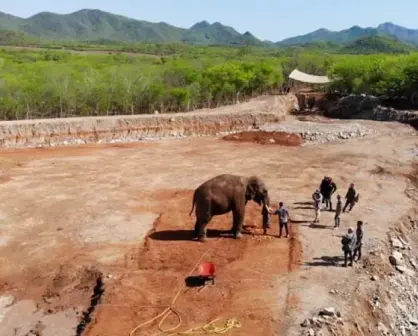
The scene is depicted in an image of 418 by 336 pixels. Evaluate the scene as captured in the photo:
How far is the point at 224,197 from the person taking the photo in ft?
73.5

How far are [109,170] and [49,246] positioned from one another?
1336cm

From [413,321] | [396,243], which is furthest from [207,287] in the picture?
[396,243]

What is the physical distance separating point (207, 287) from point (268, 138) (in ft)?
96.0

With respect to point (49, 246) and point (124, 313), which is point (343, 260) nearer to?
point (124, 313)

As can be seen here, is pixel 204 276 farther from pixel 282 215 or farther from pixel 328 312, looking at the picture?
pixel 282 215

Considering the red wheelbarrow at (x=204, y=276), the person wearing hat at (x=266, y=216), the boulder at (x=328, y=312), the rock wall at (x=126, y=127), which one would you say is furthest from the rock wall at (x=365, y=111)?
the boulder at (x=328, y=312)

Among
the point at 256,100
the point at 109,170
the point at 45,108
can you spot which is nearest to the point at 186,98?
the point at 256,100

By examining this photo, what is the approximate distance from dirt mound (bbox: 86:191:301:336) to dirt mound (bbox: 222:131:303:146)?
2117 centimetres

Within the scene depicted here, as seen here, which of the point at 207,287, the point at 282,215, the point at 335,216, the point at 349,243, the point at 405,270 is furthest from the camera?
the point at 335,216

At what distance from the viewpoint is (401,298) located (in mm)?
19750

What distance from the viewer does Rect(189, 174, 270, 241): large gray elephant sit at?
22281 millimetres

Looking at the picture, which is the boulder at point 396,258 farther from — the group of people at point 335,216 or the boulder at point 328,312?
the boulder at point 328,312

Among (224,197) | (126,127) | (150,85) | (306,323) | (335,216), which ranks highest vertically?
(150,85)

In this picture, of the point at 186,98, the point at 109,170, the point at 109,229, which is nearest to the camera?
the point at 109,229
